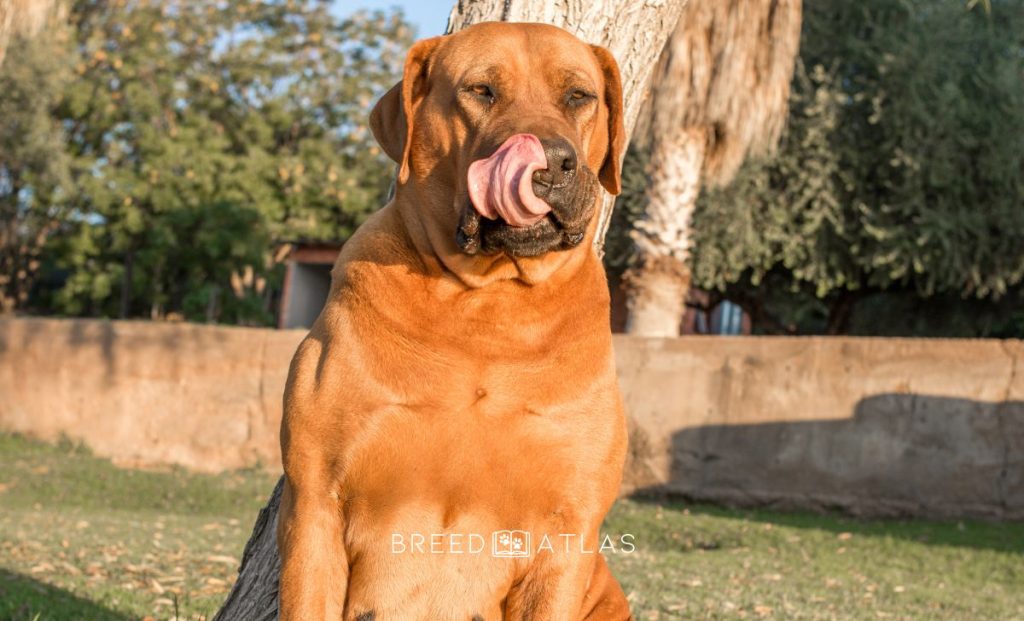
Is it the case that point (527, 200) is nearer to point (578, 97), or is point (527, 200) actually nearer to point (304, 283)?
point (578, 97)

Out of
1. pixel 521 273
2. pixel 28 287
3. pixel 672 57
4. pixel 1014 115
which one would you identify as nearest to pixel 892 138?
pixel 1014 115

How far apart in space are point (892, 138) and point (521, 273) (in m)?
14.6

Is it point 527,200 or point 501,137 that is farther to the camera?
point 501,137

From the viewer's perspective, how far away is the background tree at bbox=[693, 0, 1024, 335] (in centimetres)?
1645

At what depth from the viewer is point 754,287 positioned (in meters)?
20.7

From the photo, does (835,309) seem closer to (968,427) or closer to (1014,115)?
(1014,115)

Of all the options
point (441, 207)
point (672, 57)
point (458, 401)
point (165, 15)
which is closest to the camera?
point (458, 401)

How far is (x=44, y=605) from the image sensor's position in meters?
5.62

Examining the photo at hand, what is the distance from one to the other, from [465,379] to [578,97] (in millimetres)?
869

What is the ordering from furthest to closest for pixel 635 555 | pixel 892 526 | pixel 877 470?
1. pixel 877 470
2. pixel 892 526
3. pixel 635 555

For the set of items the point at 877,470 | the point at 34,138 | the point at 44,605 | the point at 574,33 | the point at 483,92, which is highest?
the point at 34,138

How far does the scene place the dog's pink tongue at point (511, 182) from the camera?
286cm

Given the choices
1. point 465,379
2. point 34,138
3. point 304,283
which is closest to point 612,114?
point 465,379

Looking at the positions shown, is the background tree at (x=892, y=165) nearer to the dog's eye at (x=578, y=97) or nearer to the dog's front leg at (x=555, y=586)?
the dog's eye at (x=578, y=97)
